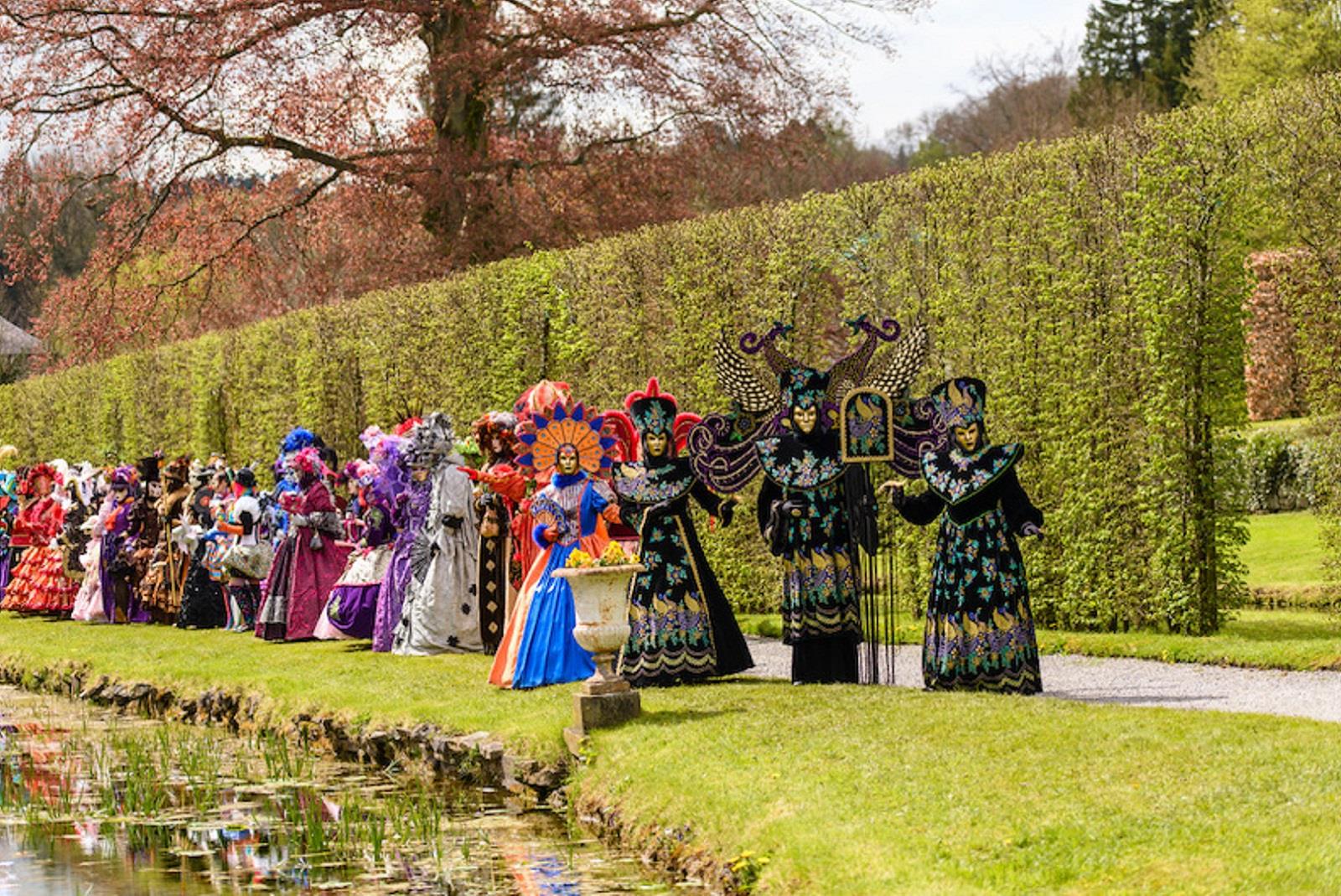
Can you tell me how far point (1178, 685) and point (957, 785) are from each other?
129 inches

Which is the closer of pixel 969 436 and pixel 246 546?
pixel 969 436

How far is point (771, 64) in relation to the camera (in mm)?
22500

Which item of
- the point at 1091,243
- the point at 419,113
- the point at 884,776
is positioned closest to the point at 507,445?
the point at 1091,243

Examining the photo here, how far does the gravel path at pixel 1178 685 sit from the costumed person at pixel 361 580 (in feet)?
12.3

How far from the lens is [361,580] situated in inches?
557

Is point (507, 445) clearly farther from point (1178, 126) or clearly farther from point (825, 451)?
point (1178, 126)

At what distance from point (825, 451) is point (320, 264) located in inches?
666

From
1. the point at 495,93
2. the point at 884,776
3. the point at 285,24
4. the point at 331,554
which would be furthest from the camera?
the point at 495,93

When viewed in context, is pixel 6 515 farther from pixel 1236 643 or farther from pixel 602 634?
pixel 1236 643

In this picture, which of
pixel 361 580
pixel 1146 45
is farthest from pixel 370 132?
pixel 1146 45

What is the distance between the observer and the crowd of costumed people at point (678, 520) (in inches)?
366

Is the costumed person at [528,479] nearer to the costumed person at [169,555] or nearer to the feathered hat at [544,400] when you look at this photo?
the feathered hat at [544,400]

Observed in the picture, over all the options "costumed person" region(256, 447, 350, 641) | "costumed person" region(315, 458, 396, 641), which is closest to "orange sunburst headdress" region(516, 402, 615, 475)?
"costumed person" region(315, 458, 396, 641)

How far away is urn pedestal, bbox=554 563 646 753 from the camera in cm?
888
